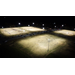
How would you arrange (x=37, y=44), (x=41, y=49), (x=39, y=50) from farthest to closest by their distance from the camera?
1. (x=37, y=44)
2. (x=41, y=49)
3. (x=39, y=50)

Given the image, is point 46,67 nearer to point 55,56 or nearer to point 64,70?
point 64,70

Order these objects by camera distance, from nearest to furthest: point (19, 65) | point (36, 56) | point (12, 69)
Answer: point (12, 69) < point (19, 65) < point (36, 56)

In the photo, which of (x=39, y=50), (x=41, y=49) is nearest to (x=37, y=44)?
(x=41, y=49)

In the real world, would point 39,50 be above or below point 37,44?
below

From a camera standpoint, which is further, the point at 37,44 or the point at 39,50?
the point at 37,44

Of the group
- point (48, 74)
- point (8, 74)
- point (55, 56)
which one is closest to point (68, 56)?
point (55, 56)

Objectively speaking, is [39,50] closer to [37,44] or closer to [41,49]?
[41,49]

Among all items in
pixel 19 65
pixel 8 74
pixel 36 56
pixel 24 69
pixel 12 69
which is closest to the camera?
pixel 8 74

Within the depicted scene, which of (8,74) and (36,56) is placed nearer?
(8,74)

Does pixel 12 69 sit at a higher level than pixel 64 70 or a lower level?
higher

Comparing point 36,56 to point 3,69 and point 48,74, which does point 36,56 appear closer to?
point 48,74

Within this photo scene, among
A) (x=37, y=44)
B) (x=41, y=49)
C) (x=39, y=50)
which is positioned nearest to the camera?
(x=39, y=50)
